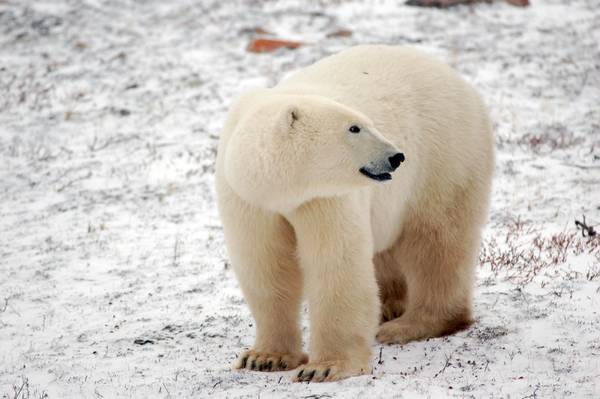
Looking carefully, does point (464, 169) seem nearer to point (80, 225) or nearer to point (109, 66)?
point (80, 225)

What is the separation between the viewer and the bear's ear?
3.47 m

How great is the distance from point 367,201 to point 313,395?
106cm

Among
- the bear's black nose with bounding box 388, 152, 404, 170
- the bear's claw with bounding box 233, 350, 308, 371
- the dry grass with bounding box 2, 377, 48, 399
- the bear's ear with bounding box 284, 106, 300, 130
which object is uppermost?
the bear's ear with bounding box 284, 106, 300, 130

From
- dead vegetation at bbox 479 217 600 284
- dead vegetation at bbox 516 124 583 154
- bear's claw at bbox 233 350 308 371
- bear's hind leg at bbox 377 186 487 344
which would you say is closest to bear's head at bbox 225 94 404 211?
bear's claw at bbox 233 350 308 371

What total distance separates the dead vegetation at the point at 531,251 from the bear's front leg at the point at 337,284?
5.69 feet

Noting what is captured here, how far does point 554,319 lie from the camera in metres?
4.48

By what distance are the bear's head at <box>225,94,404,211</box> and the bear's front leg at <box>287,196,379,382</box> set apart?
6.7 inches

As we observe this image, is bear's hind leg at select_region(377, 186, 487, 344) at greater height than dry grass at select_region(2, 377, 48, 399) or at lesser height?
greater

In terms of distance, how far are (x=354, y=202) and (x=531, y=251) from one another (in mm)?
2388

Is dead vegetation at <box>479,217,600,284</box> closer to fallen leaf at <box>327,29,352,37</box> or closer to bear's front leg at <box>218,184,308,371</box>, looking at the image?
bear's front leg at <box>218,184,308,371</box>

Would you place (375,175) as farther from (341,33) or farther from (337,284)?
(341,33)

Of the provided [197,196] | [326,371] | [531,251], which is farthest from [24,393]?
[197,196]

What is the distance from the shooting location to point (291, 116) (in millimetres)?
3480

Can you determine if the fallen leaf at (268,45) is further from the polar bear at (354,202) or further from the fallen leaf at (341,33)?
the polar bear at (354,202)
